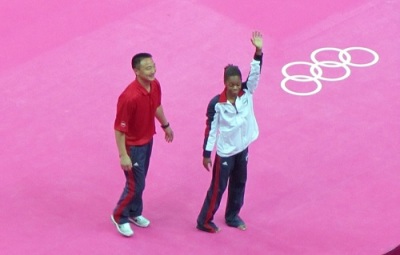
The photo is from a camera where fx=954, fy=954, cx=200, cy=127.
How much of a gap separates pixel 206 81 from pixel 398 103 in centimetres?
239

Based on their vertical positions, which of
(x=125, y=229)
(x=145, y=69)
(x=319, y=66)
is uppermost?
(x=319, y=66)

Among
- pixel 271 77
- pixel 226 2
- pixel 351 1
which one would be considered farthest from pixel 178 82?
pixel 351 1

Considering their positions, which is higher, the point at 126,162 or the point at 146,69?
the point at 146,69

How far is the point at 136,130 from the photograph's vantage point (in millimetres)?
9086

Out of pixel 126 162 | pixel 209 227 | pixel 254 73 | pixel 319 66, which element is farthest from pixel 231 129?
pixel 319 66

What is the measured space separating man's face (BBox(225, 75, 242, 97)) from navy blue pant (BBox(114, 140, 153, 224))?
1.01m

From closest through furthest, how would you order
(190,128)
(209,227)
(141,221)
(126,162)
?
(126,162), (209,227), (141,221), (190,128)

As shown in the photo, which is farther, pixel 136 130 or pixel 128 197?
pixel 128 197

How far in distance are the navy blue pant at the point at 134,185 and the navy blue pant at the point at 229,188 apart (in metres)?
0.65

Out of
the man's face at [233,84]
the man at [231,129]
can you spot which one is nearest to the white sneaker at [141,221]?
the man at [231,129]

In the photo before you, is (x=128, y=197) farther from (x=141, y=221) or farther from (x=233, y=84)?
(x=233, y=84)

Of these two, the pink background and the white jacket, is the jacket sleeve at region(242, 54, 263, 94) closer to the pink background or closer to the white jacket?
the white jacket

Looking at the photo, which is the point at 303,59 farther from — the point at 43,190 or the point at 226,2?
the point at 43,190

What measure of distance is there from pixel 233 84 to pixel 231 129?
0.46 meters
